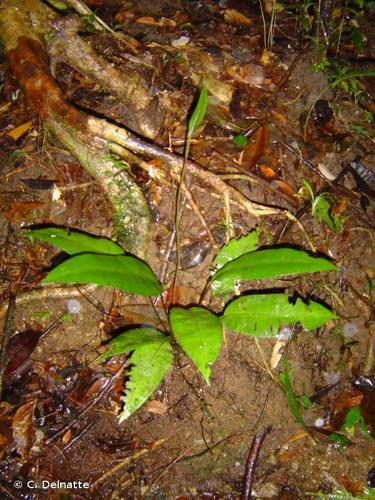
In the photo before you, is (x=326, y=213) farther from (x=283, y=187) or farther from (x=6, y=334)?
(x=6, y=334)

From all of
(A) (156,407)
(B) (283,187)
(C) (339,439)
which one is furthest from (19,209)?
(C) (339,439)

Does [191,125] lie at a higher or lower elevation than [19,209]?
higher

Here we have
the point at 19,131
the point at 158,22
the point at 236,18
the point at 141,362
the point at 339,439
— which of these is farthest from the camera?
the point at 236,18

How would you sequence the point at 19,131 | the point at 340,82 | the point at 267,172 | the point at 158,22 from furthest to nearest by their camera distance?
the point at 158,22
the point at 340,82
the point at 19,131
the point at 267,172

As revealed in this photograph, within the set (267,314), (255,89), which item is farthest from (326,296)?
(255,89)

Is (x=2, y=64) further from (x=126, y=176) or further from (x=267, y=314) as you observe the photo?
(x=267, y=314)

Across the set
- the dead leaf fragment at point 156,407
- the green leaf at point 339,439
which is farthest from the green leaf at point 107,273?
the green leaf at point 339,439

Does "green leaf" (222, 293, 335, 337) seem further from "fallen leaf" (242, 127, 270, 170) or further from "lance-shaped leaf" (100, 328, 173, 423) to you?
"fallen leaf" (242, 127, 270, 170)

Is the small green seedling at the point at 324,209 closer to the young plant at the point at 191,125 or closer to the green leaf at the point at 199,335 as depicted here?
the young plant at the point at 191,125
